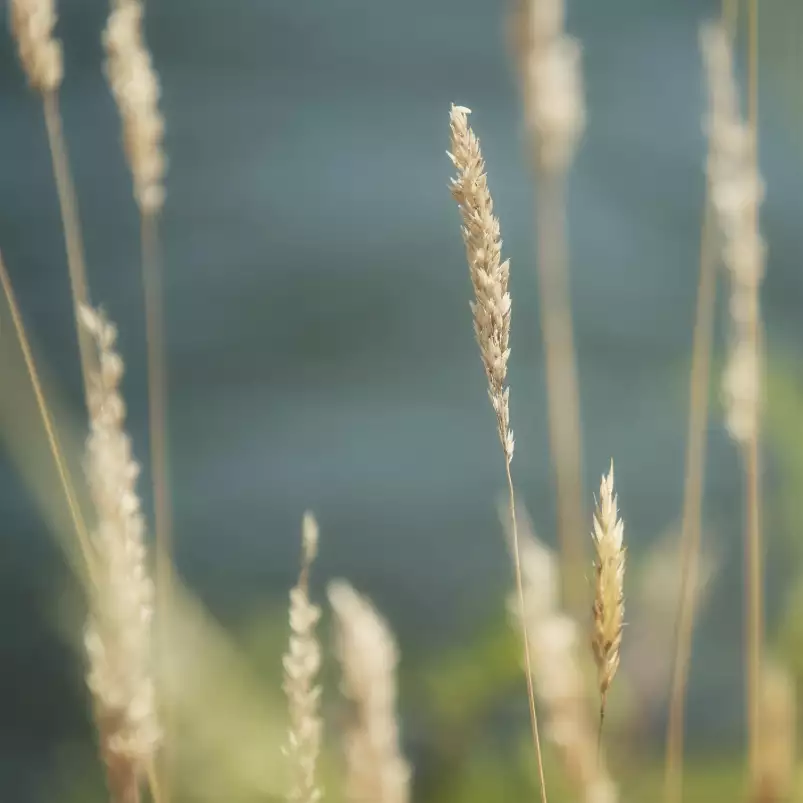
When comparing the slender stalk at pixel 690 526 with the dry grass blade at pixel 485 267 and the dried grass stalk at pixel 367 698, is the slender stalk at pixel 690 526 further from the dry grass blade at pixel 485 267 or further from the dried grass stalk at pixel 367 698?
the dried grass stalk at pixel 367 698

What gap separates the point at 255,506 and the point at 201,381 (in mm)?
283

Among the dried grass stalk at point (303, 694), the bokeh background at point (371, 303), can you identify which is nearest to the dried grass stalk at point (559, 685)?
the dried grass stalk at point (303, 694)

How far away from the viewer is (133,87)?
78cm

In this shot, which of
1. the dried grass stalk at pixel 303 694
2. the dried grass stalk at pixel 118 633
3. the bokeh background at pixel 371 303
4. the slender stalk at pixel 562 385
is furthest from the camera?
the bokeh background at pixel 371 303

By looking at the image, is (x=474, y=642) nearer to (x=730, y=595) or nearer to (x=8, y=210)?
(x=730, y=595)

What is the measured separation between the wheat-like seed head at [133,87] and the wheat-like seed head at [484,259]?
324mm

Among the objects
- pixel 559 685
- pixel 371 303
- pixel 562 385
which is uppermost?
pixel 371 303

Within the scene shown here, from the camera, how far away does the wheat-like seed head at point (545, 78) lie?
2.58 feet

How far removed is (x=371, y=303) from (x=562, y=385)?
538mm

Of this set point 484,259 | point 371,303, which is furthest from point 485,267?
point 371,303

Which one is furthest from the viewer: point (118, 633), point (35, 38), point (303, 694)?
point (35, 38)

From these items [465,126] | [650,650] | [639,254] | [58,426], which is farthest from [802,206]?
Result: [465,126]

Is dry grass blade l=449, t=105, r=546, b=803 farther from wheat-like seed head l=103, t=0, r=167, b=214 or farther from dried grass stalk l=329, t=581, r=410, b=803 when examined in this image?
wheat-like seed head l=103, t=0, r=167, b=214

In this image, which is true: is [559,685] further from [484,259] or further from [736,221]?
[736,221]
